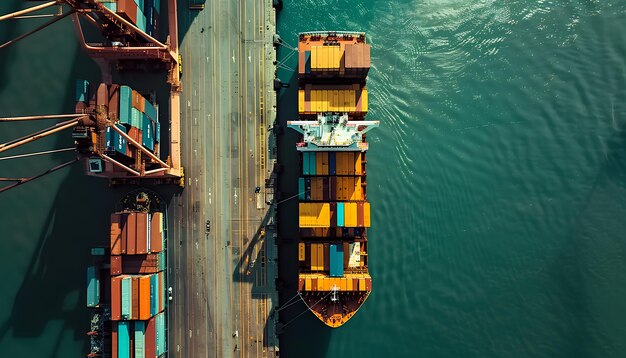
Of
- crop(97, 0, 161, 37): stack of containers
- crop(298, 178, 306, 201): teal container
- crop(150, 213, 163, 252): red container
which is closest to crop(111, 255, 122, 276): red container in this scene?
crop(150, 213, 163, 252): red container

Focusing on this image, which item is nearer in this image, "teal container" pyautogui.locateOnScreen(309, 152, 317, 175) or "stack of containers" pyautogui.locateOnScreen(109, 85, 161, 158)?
"stack of containers" pyautogui.locateOnScreen(109, 85, 161, 158)

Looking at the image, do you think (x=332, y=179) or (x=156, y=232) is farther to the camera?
(x=156, y=232)

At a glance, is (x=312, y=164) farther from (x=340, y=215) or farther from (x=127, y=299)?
(x=127, y=299)

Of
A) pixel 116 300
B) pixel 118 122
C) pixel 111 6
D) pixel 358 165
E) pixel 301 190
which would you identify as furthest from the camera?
pixel 358 165

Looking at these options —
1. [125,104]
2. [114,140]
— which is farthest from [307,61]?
[114,140]

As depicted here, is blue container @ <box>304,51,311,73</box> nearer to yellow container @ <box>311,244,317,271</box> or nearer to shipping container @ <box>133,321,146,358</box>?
yellow container @ <box>311,244,317,271</box>

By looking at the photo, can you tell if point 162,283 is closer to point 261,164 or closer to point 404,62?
point 261,164
